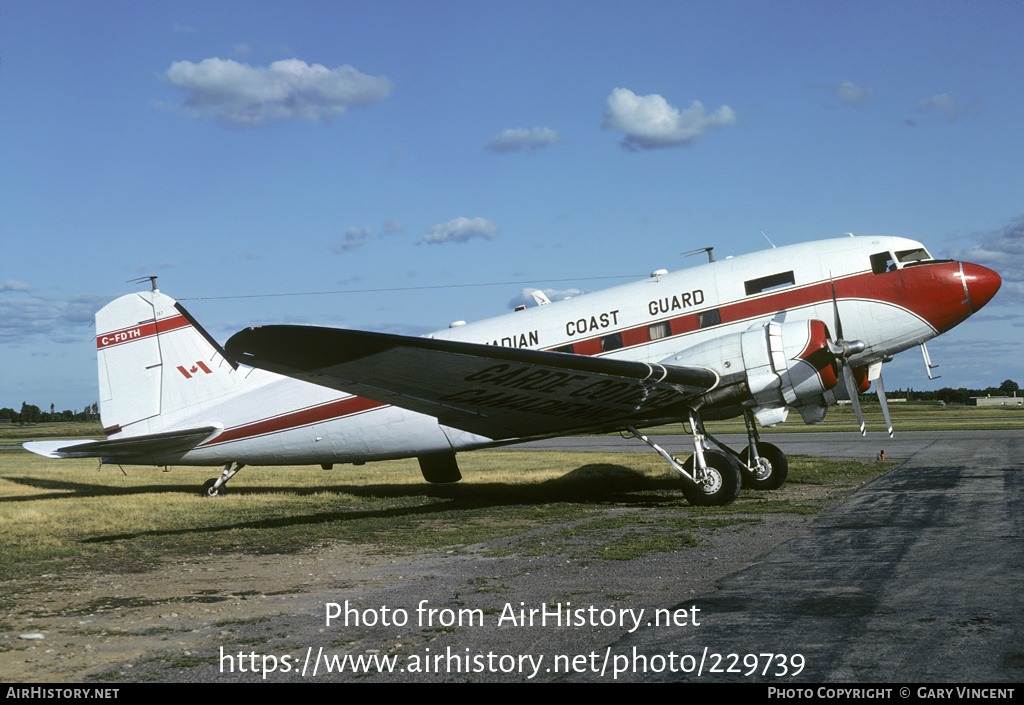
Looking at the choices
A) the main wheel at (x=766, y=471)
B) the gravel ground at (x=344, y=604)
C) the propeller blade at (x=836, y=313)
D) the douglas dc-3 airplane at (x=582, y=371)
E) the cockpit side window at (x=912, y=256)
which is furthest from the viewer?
the main wheel at (x=766, y=471)

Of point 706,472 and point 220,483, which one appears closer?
point 706,472

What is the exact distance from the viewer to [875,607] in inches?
283

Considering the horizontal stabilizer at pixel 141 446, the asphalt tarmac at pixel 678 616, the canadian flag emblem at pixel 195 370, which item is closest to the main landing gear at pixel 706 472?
the asphalt tarmac at pixel 678 616

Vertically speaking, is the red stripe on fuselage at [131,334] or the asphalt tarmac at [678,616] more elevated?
the red stripe on fuselage at [131,334]

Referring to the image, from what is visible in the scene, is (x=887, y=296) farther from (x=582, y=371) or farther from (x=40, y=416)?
(x=40, y=416)

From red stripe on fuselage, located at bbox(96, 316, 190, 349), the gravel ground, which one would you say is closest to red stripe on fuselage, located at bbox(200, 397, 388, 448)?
red stripe on fuselage, located at bbox(96, 316, 190, 349)

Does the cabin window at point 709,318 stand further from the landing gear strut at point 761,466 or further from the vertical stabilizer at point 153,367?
the vertical stabilizer at point 153,367

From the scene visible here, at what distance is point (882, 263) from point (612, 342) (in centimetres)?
577

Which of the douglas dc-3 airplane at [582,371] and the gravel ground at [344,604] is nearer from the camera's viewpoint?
the gravel ground at [344,604]

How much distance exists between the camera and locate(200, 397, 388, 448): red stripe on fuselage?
17.9 m

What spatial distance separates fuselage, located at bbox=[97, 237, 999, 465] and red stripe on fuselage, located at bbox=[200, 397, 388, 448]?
2cm

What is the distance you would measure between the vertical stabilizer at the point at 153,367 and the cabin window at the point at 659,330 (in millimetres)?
10407

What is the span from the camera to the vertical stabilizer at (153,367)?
19.8 metres

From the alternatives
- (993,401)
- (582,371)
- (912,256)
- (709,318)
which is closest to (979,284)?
(912,256)
